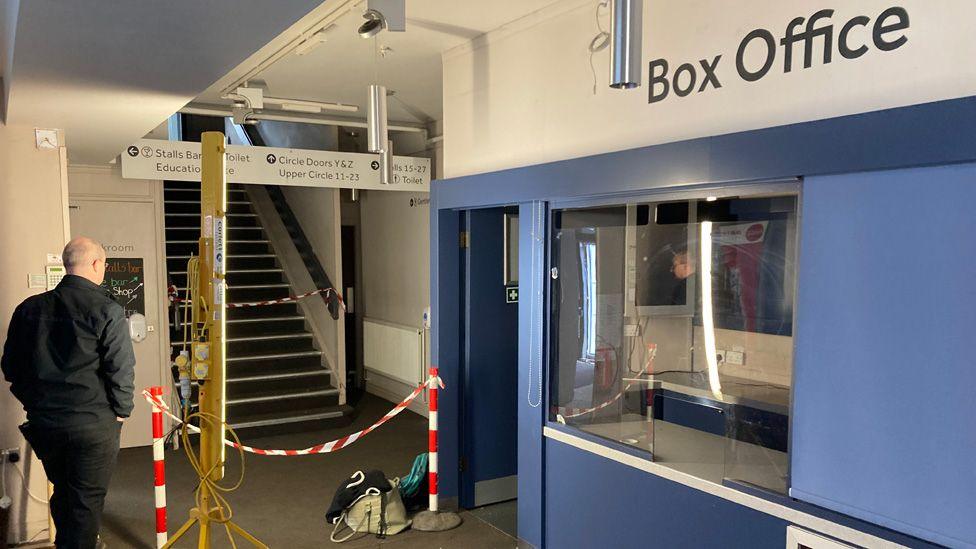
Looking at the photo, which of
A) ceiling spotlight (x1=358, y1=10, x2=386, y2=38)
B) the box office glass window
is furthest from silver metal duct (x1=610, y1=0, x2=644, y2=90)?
the box office glass window

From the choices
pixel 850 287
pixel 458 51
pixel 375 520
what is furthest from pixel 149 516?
pixel 850 287

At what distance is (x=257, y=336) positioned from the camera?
841 centimetres

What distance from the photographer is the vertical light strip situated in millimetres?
3115

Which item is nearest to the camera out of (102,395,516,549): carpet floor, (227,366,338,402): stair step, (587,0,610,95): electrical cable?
(587,0,610,95): electrical cable

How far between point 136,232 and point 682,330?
5.48 m

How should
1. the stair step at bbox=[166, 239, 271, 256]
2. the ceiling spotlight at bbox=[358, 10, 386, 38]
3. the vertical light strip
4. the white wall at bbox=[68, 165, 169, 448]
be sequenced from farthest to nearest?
the stair step at bbox=[166, 239, 271, 256]
the white wall at bbox=[68, 165, 169, 448]
the vertical light strip
the ceiling spotlight at bbox=[358, 10, 386, 38]

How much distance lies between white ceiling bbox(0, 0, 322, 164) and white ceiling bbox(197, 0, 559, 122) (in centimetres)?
114

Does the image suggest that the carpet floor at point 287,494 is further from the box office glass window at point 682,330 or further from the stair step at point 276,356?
Answer: the box office glass window at point 682,330

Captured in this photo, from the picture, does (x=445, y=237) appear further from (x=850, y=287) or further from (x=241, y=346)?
(x=241, y=346)

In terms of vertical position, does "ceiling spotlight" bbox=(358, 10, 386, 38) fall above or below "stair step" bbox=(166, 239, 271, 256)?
above

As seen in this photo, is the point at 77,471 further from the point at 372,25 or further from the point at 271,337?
the point at 271,337

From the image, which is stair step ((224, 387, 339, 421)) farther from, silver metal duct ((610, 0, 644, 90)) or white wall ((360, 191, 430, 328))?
silver metal duct ((610, 0, 644, 90))

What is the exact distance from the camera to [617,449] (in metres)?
3.53

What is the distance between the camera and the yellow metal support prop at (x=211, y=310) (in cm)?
358
